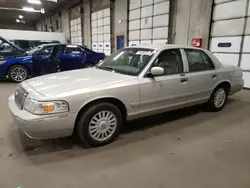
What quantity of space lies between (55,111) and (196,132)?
A: 2095mm

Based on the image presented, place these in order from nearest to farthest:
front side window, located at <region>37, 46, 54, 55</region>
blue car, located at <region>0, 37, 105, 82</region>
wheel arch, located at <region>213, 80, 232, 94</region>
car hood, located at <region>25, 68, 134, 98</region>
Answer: car hood, located at <region>25, 68, 134, 98</region>, wheel arch, located at <region>213, 80, 232, 94</region>, blue car, located at <region>0, 37, 105, 82</region>, front side window, located at <region>37, 46, 54, 55</region>

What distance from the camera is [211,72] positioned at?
3.48 m

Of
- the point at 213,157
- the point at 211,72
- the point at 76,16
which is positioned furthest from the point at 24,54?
the point at 76,16

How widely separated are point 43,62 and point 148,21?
5719 millimetres

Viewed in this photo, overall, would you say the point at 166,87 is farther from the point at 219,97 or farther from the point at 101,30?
the point at 101,30

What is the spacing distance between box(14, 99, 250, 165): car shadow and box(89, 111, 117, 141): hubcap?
5.8 inches

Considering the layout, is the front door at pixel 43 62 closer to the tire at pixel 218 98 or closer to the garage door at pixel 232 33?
the tire at pixel 218 98

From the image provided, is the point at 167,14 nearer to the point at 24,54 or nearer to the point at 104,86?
the point at 24,54

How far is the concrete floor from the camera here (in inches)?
73.9

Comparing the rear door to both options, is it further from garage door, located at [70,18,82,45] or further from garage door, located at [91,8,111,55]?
garage door, located at [70,18,82,45]

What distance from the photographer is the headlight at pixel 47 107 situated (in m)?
2.10

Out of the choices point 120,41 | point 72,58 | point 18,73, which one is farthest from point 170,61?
point 120,41

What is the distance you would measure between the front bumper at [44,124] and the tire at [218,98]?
272cm

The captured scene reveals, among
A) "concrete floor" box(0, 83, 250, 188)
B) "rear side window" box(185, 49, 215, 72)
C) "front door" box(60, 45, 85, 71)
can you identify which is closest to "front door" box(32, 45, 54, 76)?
"front door" box(60, 45, 85, 71)
